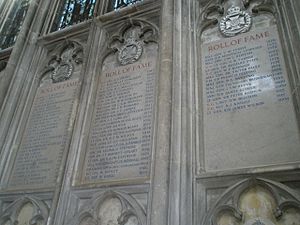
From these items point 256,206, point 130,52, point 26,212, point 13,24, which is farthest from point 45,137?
point 13,24

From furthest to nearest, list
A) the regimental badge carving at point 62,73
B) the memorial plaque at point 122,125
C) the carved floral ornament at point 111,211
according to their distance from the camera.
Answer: the regimental badge carving at point 62,73 < the memorial plaque at point 122,125 < the carved floral ornament at point 111,211

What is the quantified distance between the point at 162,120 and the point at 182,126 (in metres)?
0.25

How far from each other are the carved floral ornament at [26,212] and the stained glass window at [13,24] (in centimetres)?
392

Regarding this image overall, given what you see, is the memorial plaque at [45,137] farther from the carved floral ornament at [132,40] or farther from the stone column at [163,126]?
the stone column at [163,126]

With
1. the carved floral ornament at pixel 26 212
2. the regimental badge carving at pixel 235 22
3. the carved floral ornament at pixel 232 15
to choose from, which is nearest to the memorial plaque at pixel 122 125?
the carved floral ornament at pixel 26 212

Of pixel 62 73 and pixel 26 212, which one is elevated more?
pixel 62 73

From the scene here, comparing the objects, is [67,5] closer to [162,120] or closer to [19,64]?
[19,64]

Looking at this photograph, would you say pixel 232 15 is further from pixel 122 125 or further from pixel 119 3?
pixel 119 3

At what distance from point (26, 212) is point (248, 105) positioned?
10.7 feet

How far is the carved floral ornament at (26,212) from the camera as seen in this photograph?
413 cm

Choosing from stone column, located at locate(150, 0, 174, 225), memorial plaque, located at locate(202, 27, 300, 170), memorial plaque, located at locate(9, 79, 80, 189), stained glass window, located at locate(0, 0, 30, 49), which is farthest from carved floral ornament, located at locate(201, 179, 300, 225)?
stained glass window, located at locate(0, 0, 30, 49)

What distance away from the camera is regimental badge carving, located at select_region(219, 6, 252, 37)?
14.0 feet

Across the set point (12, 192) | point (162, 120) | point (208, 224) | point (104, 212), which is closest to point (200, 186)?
point (208, 224)

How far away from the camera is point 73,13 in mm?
6520
